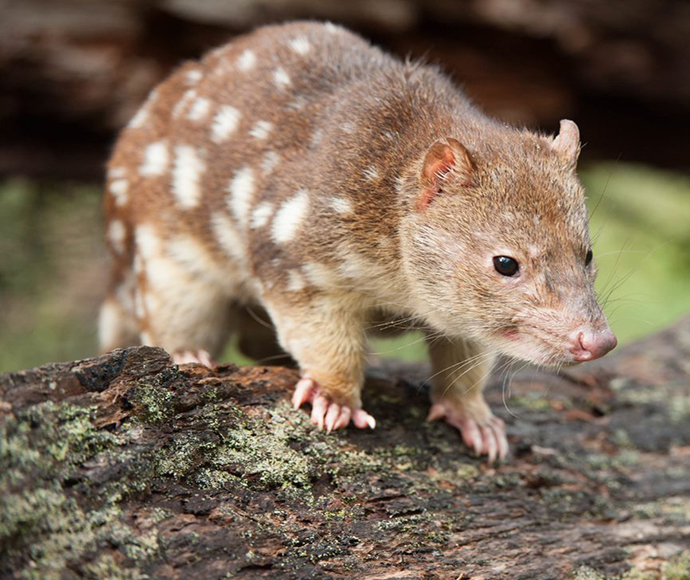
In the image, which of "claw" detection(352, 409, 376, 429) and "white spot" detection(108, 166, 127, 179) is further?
"white spot" detection(108, 166, 127, 179)

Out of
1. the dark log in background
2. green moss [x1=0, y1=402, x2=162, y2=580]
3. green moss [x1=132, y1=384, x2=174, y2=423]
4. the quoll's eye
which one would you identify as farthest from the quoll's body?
the dark log in background

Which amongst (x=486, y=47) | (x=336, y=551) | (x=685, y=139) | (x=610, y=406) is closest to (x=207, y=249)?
(x=336, y=551)

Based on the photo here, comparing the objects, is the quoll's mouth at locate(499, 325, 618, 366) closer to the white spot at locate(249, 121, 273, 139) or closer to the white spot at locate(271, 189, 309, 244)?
the white spot at locate(271, 189, 309, 244)

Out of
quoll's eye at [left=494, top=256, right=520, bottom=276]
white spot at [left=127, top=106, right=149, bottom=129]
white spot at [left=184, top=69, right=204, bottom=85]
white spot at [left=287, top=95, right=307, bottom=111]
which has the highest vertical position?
white spot at [left=287, top=95, right=307, bottom=111]

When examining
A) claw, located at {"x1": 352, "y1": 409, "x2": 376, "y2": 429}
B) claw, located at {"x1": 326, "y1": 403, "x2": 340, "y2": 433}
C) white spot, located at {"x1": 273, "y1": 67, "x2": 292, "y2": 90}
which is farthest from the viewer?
white spot, located at {"x1": 273, "y1": 67, "x2": 292, "y2": 90}

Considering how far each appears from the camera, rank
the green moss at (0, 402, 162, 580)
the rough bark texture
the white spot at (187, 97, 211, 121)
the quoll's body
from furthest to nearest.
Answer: the white spot at (187, 97, 211, 121), the quoll's body, the rough bark texture, the green moss at (0, 402, 162, 580)

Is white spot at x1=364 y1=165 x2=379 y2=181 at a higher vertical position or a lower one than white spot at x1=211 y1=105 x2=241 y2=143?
higher

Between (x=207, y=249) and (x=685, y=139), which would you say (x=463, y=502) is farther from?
(x=685, y=139)
